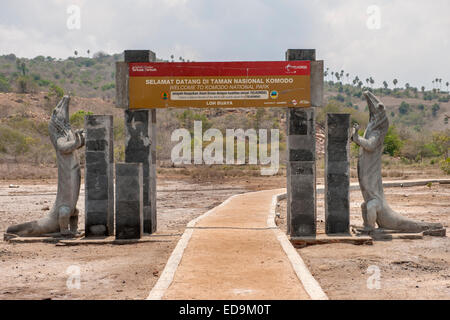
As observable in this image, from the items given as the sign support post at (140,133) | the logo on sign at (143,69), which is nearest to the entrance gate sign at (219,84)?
the logo on sign at (143,69)

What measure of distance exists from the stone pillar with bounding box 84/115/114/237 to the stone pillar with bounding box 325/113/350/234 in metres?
4.58

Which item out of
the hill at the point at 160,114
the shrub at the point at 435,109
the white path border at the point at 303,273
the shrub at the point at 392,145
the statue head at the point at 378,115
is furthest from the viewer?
the shrub at the point at 435,109

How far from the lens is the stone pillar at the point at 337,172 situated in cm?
1111

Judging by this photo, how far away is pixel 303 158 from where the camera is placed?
36.2ft

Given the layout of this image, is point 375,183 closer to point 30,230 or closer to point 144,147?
point 144,147

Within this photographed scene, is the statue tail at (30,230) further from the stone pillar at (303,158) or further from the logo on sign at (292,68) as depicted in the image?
the logo on sign at (292,68)

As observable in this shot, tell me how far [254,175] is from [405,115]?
75188mm

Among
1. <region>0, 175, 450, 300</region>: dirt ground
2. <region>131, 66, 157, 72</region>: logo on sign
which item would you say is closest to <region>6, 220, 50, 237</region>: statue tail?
<region>0, 175, 450, 300</region>: dirt ground

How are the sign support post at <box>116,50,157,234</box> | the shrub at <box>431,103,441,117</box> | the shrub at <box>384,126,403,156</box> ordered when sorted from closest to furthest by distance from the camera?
the sign support post at <box>116,50,157,234</box>
the shrub at <box>384,126,403,156</box>
the shrub at <box>431,103,441,117</box>

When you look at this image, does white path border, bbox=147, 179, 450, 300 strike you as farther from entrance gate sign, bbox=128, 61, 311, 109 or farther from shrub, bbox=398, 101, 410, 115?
shrub, bbox=398, 101, 410, 115

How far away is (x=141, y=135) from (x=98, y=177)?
4.12 feet

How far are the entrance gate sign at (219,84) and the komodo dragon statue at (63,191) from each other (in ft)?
Result: 5.03

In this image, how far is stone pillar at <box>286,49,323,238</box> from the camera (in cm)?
1095

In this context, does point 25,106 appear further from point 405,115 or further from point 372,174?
point 405,115
